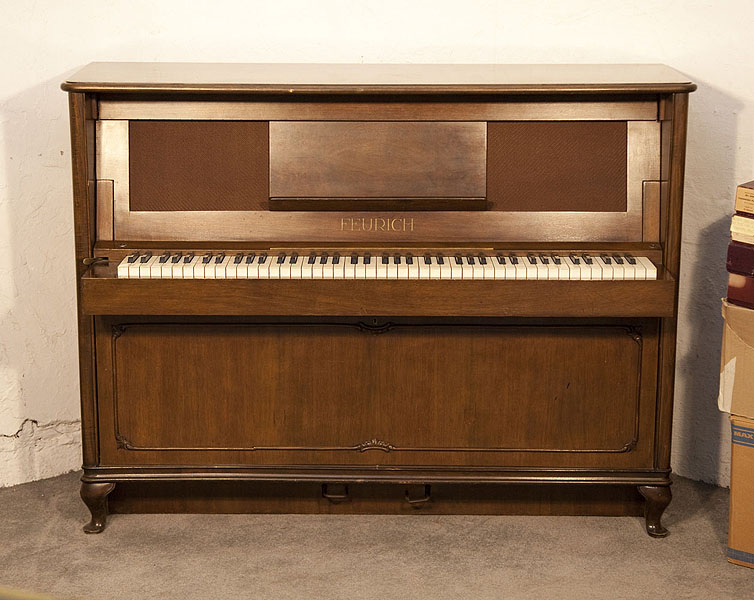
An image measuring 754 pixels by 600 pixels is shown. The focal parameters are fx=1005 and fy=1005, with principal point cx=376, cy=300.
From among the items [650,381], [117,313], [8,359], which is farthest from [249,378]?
[650,381]

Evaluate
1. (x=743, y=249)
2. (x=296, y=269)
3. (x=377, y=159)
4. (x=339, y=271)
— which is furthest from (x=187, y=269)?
(x=743, y=249)

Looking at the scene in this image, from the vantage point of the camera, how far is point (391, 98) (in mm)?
2783

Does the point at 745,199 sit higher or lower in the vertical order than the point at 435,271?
higher

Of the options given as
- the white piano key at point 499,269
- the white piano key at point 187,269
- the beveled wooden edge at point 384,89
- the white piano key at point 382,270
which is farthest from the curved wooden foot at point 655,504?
the white piano key at point 187,269

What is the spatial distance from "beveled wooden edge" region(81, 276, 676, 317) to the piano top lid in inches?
20.5

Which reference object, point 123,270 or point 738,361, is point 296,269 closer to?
point 123,270

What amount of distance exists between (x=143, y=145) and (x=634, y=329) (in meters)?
1.48

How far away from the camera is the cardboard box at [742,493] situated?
2756 millimetres

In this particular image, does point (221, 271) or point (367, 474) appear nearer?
point (221, 271)

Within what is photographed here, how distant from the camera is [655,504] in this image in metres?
2.95

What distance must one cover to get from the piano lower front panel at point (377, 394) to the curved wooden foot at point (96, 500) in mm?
74

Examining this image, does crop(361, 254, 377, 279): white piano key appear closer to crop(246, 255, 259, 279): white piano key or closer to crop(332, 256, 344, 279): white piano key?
crop(332, 256, 344, 279): white piano key

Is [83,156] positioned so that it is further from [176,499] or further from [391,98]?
[176,499]

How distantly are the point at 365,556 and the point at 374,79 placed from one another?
135 cm
